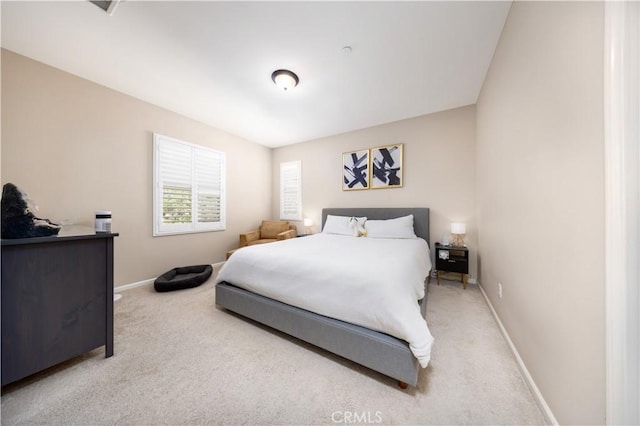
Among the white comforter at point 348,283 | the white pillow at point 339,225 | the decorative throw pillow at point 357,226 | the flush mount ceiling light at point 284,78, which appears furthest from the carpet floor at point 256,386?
the flush mount ceiling light at point 284,78

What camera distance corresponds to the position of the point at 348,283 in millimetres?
1537

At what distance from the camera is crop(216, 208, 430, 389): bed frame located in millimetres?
1279

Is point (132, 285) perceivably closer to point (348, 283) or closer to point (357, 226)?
point (348, 283)

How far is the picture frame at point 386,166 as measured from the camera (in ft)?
12.2

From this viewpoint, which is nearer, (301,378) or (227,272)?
(301,378)

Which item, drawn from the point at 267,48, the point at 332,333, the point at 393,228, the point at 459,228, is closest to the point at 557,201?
the point at 332,333

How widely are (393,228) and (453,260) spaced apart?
0.92 meters

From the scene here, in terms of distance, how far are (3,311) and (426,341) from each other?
8.07ft

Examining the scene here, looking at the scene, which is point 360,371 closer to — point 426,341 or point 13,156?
point 426,341

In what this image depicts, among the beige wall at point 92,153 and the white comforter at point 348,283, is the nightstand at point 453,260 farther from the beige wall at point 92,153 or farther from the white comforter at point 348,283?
the beige wall at point 92,153

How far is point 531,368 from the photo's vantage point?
131 centimetres

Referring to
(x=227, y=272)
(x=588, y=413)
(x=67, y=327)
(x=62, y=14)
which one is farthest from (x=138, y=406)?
(x=62, y=14)

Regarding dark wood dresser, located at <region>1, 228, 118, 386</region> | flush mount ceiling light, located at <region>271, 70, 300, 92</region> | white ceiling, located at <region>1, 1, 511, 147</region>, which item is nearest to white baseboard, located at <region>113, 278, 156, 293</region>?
dark wood dresser, located at <region>1, 228, 118, 386</region>

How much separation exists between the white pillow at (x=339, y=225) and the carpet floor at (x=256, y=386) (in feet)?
6.55
